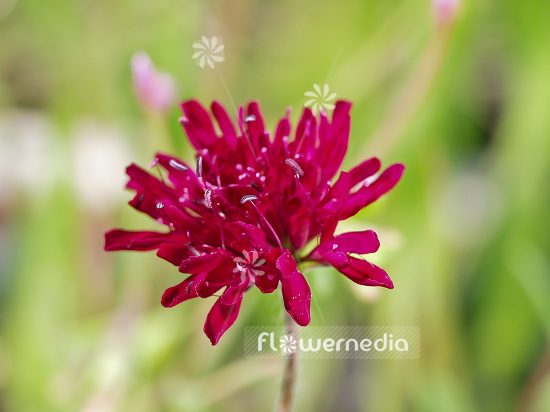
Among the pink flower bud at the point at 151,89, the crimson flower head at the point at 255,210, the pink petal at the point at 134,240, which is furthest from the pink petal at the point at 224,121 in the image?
the pink flower bud at the point at 151,89

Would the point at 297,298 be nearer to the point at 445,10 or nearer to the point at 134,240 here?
the point at 134,240

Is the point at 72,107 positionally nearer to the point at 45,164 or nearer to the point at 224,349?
the point at 45,164

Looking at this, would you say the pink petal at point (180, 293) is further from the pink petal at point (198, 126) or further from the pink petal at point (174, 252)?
the pink petal at point (198, 126)

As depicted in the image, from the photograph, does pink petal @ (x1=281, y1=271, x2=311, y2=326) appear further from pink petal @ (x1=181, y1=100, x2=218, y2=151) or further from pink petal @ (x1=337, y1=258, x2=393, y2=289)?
pink petal @ (x1=181, y1=100, x2=218, y2=151)

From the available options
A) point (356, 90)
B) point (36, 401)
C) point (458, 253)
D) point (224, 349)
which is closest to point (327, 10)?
point (356, 90)

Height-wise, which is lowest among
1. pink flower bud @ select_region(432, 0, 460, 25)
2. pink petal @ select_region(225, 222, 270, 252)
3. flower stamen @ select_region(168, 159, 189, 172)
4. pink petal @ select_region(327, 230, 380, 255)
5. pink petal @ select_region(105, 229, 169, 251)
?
pink petal @ select_region(327, 230, 380, 255)

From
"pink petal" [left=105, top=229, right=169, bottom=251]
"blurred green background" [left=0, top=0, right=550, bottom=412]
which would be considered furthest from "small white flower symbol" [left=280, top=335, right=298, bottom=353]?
"blurred green background" [left=0, top=0, right=550, bottom=412]
